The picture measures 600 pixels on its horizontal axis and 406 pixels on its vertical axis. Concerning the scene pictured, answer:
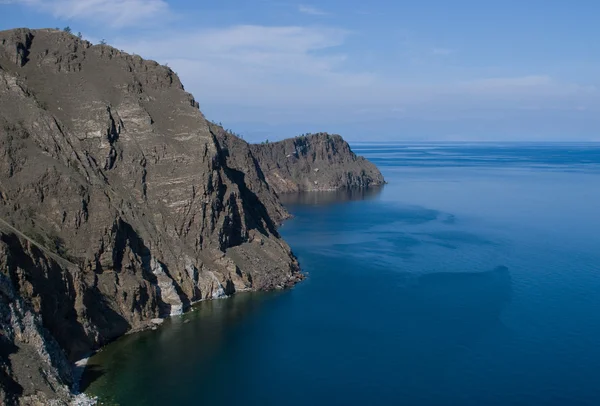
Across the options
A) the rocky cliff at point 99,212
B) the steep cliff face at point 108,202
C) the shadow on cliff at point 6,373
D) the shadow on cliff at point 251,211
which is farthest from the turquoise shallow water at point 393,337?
the shadow on cliff at point 251,211

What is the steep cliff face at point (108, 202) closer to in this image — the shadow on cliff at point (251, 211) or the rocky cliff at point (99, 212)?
the rocky cliff at point (99, 212)

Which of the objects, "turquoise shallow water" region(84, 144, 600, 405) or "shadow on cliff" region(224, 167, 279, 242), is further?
"shadow on cliff" region(224, 167, 279, 242)

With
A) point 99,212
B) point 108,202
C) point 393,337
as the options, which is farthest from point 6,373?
point 393,337

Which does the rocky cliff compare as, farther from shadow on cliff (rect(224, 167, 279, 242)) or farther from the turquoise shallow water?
the turquoise shallow water

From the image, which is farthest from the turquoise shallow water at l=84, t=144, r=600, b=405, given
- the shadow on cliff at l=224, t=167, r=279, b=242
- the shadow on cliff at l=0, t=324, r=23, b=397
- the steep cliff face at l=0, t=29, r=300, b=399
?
the shadow on cliff at l=224, t=167, r=279, b=242

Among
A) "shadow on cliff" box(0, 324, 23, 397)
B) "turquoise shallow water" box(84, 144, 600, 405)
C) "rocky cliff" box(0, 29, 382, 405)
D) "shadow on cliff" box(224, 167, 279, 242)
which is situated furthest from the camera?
"shadow on cliff" box(224, 167, 279, 242)
